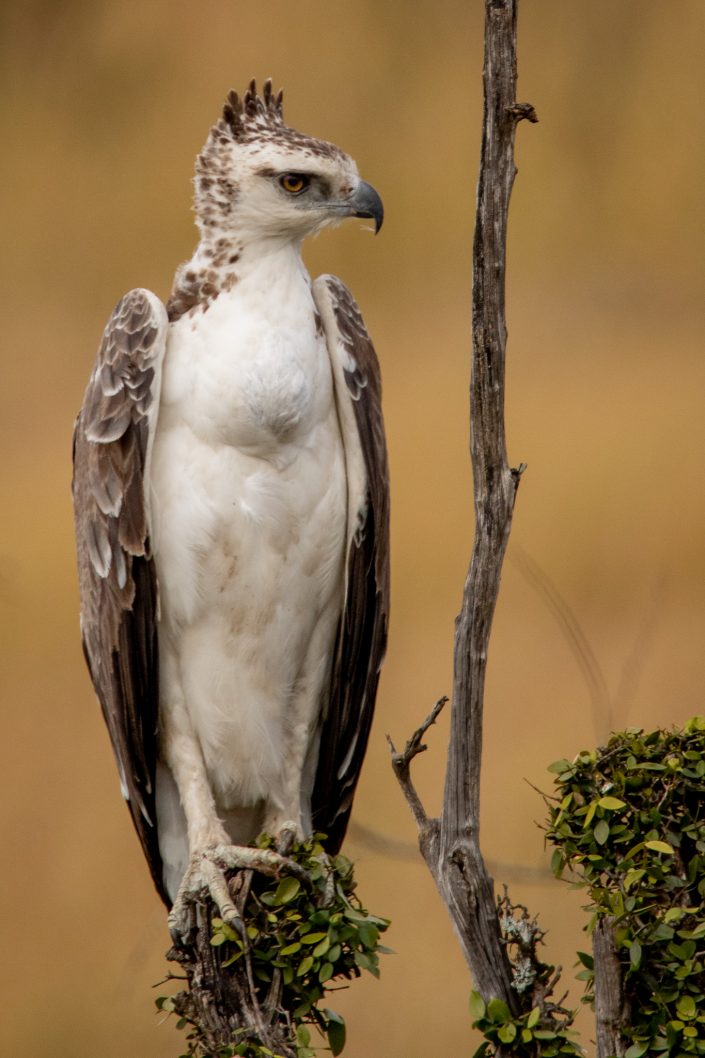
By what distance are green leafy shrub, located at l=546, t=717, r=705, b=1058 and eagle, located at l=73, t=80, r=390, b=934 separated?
0.50 metres

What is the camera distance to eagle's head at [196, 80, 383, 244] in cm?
228

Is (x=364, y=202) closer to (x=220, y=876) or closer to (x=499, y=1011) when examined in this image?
(x=220, y=876)

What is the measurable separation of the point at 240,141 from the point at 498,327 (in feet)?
2.20

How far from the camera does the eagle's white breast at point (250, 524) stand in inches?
89.2

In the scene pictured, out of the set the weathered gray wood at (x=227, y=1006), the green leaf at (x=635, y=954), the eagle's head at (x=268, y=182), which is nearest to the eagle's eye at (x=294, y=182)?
the eagle's head at (x=268, y=182)

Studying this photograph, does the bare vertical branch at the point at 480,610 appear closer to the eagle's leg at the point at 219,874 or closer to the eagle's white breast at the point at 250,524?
the eagle's leg at the point at 219,874

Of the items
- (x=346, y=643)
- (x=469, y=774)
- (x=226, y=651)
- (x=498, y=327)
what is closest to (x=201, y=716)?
(x=226, y=651)

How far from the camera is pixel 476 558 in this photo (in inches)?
77.0

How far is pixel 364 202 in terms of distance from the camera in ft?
7.58

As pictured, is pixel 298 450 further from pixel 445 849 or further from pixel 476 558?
pixel 445 849

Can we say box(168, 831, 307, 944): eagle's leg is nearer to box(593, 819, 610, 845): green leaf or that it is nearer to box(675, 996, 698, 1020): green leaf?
box(593, 819, 610, 845): green leaf

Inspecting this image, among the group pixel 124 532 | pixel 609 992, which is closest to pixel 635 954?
pixel 609 992

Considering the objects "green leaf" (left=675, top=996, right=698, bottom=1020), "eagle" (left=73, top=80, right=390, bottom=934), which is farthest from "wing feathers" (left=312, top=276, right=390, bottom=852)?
"green leaf" (left=675, top=996, right=698, bottom=1020)

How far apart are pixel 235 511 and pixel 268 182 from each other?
523 mm
